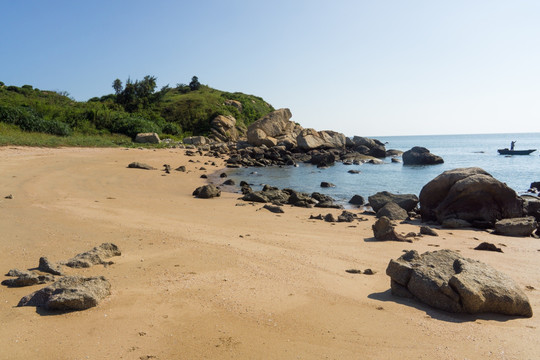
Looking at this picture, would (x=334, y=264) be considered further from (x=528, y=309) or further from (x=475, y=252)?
(x=475, y=252)

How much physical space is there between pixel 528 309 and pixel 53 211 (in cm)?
829

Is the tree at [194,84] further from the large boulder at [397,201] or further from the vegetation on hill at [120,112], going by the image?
the large boulder at [397,201]

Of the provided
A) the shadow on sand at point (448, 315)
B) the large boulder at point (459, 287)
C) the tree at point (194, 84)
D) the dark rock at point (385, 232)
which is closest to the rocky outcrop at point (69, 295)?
the shadow on sand at point (448, 315)

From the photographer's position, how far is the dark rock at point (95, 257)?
16.5 feet

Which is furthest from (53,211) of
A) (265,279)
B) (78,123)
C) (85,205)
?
(78,123)

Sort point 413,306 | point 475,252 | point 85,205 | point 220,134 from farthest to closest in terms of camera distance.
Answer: point 220,134, point 85,205, point 475,252, point 413,306

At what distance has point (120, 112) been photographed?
40.9 metres

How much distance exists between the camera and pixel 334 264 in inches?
230

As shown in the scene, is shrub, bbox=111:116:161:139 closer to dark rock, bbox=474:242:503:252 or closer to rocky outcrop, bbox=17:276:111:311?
dark rock, bbox=474:242:503:252

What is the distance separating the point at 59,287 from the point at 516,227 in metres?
10.1

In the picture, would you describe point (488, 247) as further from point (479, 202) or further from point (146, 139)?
point (146, 139)

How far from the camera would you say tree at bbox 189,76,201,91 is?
242 feet

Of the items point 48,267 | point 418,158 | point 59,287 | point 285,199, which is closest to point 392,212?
point 285,199

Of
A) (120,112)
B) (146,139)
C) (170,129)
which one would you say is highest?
(120,112)
